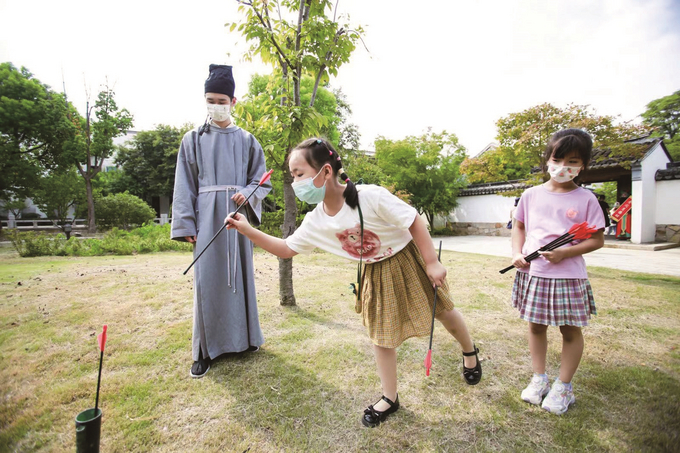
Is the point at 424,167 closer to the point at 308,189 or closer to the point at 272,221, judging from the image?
the point at 272,221

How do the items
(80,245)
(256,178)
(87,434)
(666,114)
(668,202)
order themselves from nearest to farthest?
(87,434), (666,114), (256,178), (80,245), (668,202)

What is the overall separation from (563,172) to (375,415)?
1.66 metres

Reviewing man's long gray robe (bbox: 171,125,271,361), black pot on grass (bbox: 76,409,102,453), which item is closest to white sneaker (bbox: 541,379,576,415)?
man's long gray robe (bbox: 171,125,271,361)

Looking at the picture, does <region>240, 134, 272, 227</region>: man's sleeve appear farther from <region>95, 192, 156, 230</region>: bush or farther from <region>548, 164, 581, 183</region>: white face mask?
<region>95, 192, 156, 230</region>: bush

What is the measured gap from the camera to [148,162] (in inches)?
854

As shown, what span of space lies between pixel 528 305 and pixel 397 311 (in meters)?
0.77

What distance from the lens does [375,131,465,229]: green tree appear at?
50.2 ft

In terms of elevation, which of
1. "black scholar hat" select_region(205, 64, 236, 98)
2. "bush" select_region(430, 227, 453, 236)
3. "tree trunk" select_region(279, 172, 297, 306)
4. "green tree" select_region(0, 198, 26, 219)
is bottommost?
"bush" select_region(430, 227, 453, 236)

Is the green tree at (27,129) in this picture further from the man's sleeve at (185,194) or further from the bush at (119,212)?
the bush at (119,212)

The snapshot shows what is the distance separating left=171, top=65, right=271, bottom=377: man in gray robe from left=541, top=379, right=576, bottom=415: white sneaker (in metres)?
1.95

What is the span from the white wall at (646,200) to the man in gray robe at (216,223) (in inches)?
450

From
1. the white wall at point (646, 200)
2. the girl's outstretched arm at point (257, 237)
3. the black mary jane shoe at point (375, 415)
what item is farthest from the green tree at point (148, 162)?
the white wall at point (646, 200)

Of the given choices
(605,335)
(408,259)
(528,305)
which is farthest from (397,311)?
(605,335)

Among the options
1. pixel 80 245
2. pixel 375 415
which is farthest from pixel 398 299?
pixel 80 245
